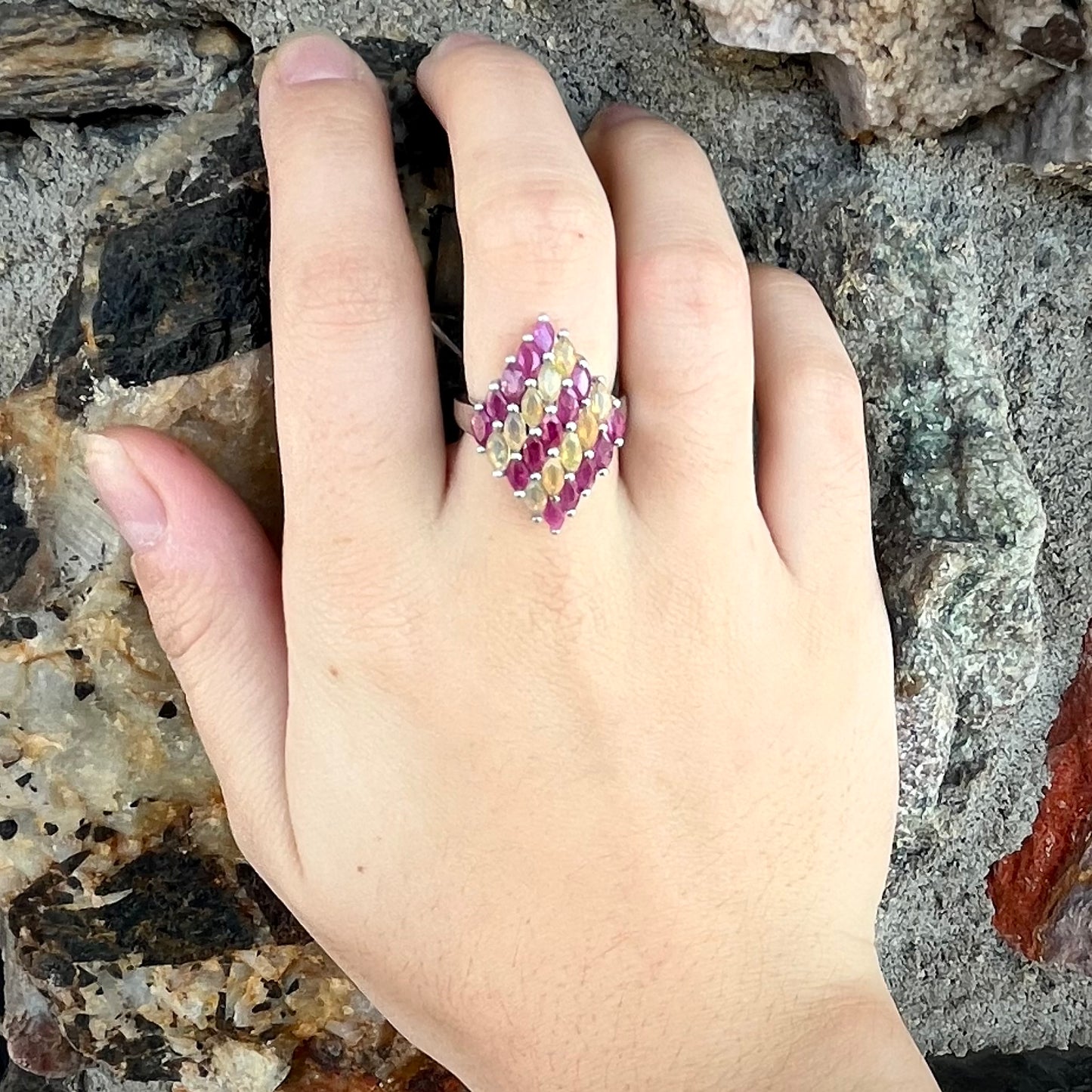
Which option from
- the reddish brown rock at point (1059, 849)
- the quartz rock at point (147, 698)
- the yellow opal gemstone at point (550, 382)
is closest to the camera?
the yellow opal gemstone at point (550, 382)

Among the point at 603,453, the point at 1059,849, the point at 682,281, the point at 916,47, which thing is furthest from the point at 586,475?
the point at 1059,849

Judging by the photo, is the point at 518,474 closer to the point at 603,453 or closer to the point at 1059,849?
the point at 603,453

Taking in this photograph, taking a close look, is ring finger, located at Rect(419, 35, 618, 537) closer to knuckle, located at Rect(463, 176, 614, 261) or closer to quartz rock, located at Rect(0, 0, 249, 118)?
knuckle, located at Rect(463, 176, 614, 261)

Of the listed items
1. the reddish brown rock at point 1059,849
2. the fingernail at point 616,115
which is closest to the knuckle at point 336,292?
the fingernail at point 616,115

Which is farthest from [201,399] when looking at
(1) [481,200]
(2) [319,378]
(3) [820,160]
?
(3) [820,160]

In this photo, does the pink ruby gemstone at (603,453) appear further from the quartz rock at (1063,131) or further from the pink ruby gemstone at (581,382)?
the quartz rock at (1063,131)

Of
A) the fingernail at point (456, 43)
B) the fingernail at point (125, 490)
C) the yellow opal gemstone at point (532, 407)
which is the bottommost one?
the fingernail at point (125, 490)

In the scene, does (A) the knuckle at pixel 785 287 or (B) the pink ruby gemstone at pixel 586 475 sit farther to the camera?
(A) the knuckle at pixel 785 287
